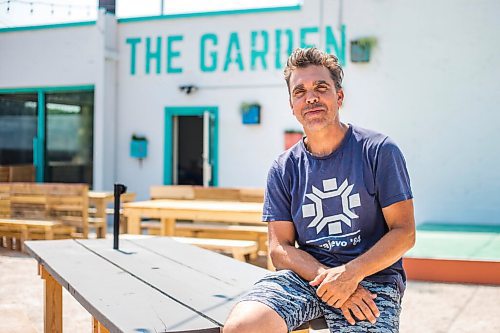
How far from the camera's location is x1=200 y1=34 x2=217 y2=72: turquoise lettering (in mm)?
9648

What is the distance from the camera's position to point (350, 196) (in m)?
2.25

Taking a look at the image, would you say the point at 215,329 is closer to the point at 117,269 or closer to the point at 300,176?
the point at 300,176

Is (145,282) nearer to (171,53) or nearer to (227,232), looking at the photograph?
(227,232)

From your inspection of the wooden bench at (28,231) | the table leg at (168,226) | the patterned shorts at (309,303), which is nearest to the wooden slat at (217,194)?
the table leg at (168,226)

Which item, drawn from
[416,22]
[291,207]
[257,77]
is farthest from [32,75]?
[291,207]

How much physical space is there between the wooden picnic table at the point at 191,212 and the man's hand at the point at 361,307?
141 inches

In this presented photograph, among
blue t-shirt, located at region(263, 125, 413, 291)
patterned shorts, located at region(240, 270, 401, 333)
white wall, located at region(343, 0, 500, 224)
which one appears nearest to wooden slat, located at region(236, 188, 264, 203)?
white wall, located at region(343, 0, 500, 224)

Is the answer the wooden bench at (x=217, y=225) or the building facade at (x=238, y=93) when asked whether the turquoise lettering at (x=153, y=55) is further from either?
the wooden bench at (x=217, y=225)

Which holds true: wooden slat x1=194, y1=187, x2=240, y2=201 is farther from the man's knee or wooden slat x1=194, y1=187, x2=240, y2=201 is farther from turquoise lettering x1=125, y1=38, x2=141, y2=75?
the man's knee

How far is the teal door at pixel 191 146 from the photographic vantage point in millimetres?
9531

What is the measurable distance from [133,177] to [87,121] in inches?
59.0

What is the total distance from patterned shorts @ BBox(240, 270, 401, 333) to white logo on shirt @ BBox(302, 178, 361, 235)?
0.22 metres

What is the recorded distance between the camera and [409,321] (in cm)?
428

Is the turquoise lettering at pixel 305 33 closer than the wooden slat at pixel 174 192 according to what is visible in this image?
No
